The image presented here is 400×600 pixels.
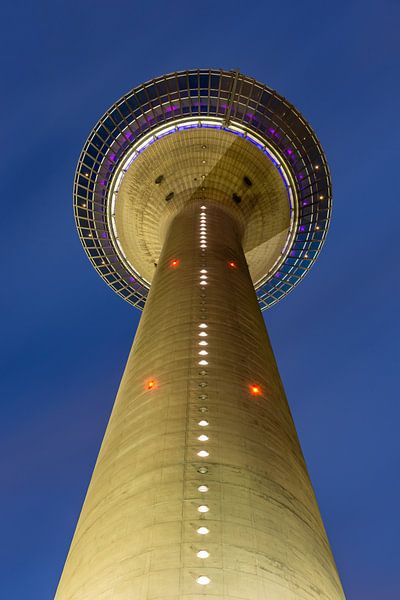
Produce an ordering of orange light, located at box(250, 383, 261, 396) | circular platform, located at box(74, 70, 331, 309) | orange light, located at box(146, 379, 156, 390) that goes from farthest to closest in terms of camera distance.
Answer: circular platform, located at box(74, 70, 331, 309) < orange light, located at box(250, 383, 261, 396) < orange light, located at box(146, 379, 156, 390)

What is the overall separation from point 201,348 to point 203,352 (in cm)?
31

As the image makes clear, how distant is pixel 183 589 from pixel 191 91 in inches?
Result: 1460

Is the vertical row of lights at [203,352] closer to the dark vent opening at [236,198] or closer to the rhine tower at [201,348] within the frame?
the rhine tower at [201,348]

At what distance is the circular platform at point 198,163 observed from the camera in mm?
40969

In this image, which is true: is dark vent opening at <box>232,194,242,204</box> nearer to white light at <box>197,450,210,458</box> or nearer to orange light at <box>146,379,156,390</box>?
orange light at <box>146,379,156,390</box>

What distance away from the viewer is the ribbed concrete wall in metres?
13.9

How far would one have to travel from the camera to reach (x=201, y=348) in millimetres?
23141

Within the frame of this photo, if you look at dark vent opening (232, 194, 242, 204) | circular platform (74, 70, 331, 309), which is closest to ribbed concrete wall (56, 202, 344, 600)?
dark vent opening (232, 194, 242, 204)

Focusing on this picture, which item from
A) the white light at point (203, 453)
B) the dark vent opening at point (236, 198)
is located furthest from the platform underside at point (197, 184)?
the white light at point (203, 453)

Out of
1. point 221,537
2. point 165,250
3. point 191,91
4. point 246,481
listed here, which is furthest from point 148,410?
point 191,91

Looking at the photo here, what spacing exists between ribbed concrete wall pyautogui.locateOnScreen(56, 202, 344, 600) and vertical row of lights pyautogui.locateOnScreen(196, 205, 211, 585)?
96 mm

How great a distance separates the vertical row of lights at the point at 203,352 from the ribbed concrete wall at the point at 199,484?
3.8 inches

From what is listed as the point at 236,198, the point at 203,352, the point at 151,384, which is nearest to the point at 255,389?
the point at 203,352

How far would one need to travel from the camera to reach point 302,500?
60.6ft
